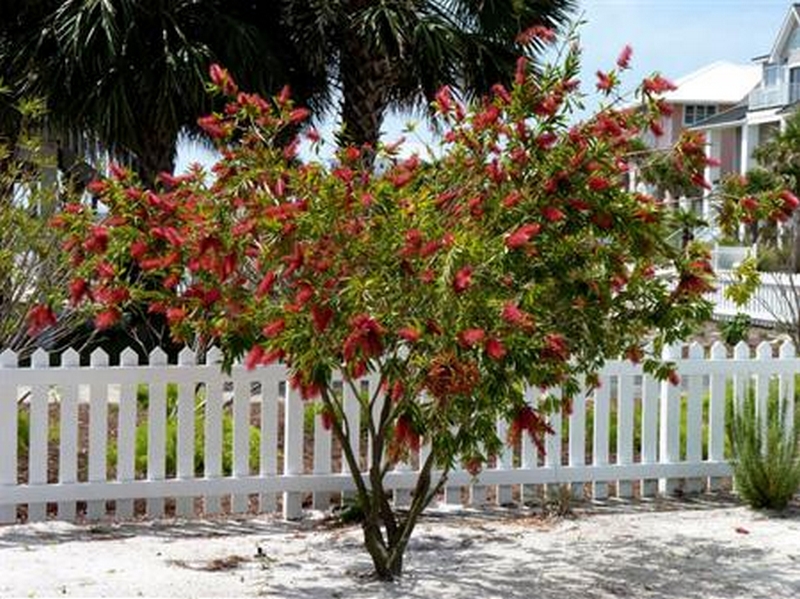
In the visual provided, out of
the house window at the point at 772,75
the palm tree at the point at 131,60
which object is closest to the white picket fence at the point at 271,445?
the palm tree at the point at 131,60

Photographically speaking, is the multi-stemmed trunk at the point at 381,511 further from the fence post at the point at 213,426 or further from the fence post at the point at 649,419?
the fence post at the point at 649,419

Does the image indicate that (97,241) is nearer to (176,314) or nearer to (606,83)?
(176,314)

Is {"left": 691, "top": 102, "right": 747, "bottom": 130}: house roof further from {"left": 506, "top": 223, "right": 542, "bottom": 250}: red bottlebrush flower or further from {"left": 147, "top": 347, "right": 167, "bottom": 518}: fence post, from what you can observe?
{"left": 506, "top": 223, "right": 542, "bottom": 250}: red bottlebrush flower

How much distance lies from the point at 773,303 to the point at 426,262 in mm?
17344

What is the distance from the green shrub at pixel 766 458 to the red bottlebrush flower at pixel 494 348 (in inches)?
122

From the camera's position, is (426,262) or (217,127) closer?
(426,262)

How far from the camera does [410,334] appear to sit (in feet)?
13.7

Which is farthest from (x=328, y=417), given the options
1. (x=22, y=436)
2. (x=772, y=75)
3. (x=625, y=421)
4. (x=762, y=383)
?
(x=772, y=75)

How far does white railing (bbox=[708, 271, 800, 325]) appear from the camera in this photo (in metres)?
17.4

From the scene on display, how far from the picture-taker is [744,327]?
56.7ft

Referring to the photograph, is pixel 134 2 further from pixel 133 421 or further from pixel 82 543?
pixel 82 543

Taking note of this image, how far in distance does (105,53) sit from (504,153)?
7.48 meters

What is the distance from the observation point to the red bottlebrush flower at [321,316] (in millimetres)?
4242

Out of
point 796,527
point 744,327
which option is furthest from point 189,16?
point 744,327
